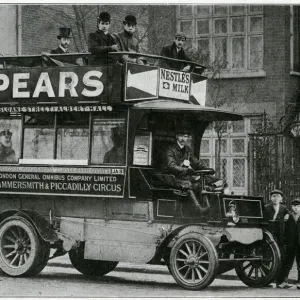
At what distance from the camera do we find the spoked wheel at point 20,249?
12273 millimetres

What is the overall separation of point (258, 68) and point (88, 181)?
10.3 metres

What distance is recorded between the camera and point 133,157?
1194cm

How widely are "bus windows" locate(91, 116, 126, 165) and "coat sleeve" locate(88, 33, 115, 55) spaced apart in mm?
901

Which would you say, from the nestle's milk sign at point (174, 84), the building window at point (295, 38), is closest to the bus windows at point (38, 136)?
the nestle's milk sign at point (174, 84)

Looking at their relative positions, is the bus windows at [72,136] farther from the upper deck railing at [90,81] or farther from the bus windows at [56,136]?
the upper deck railing at [90,81]

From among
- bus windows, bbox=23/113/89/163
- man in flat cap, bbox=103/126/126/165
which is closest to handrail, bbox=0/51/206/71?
bus windows, bbox=23/113/89/163

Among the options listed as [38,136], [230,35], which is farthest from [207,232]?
[230,35]

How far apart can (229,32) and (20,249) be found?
11.1 metres

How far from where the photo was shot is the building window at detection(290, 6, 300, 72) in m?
21.5

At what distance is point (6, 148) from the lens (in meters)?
12.8

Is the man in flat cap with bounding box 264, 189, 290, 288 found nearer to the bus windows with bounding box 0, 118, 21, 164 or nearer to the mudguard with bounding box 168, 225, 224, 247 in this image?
the mudguard with bounding box 168, 225, 224, 247

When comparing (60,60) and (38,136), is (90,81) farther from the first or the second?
(38,136)

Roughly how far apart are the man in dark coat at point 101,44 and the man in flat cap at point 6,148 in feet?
5.32

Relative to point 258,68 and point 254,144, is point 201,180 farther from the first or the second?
point 258,68
